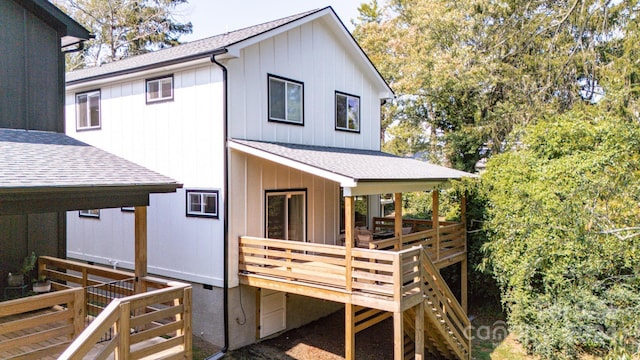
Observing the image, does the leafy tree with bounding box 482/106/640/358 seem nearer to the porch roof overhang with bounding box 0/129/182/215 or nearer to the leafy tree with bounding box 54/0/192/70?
the porch roof overhang with bounding box 0/129/182/215

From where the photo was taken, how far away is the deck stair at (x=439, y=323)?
9.27 m

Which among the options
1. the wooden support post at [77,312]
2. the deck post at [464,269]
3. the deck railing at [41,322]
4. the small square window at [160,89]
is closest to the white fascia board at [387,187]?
the deck post at [464,269]

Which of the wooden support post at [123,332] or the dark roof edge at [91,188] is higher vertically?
the dark roof edge at [91,188]

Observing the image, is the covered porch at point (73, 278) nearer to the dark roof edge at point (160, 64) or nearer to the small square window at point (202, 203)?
the small square window at point (202, 203)

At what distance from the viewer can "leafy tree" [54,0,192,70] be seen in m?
27.7

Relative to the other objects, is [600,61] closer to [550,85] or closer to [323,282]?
[550,85]

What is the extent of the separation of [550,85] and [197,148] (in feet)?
54.2

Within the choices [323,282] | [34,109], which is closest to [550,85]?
[323,282]

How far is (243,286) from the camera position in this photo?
989cm

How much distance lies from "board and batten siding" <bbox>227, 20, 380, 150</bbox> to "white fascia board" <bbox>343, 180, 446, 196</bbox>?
10.5 feet

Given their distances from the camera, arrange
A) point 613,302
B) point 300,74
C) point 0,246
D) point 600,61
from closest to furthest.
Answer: point 0,246 → point 613,302 → point 300,74 → point 600,61

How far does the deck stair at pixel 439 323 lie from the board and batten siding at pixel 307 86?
4860mm

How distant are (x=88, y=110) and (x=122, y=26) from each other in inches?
768

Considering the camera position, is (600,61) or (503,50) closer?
(600,61)
